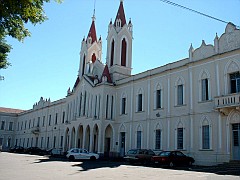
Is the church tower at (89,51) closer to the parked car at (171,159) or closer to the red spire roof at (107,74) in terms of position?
the red spire roof at (107,74)

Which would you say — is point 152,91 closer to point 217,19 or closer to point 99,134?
point 99,134

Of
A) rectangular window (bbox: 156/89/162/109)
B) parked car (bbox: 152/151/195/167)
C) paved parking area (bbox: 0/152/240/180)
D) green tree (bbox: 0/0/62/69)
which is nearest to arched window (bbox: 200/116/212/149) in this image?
parked car (bbox: 152/151/195/167)

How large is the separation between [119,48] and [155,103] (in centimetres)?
1327

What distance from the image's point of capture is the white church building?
80.2 feet

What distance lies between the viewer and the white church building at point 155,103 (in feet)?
80.2

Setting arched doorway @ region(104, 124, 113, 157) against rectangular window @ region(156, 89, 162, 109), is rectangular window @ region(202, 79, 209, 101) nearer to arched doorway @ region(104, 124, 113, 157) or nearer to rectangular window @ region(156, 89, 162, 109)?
rectangular window @ region(156, 89, 162, 109)

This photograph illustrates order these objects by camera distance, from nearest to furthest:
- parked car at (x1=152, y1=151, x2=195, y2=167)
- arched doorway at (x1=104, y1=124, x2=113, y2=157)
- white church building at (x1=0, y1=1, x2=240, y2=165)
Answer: parked car at (x1=152, y1=151, x2=195, y2=167) → white church building at (x1=0, y1=1, x2=240, y2=165) → arched doorway at (x1=104, y1=124, x2=113, y2=157)

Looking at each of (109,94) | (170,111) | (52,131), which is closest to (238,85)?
(170,111)

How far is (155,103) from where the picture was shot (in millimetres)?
32156

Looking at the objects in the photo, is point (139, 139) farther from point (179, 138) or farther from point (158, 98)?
point (179, 138)

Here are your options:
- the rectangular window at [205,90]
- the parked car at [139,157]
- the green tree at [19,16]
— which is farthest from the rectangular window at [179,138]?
the green tree at [19,16]

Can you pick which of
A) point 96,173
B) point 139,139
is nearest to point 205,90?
point 139,139

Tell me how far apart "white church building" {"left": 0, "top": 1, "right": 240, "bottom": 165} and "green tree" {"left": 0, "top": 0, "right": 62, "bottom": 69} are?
1836 centimetres

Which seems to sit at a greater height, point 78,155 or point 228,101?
point 228,101
